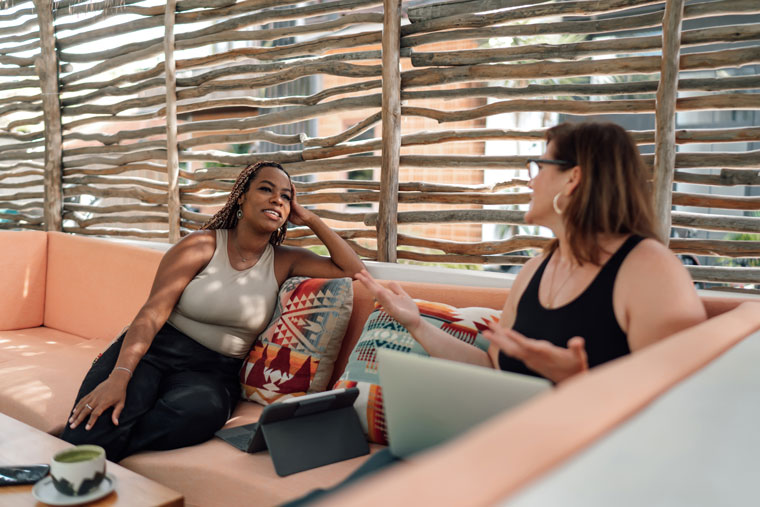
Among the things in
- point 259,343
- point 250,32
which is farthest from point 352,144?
point 259,343

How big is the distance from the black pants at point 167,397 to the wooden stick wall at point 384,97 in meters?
1.10

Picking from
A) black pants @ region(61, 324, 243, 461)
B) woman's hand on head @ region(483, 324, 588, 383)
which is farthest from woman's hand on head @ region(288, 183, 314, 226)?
woman's hand on head @ region(483, 324, 588, 383)

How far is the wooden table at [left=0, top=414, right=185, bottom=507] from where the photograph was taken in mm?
1412

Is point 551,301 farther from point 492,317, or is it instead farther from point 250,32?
point 250,32

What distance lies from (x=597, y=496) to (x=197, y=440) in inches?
62.9

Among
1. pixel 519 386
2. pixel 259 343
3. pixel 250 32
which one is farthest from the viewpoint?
pixel 250 32

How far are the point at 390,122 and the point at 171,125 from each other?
160cm

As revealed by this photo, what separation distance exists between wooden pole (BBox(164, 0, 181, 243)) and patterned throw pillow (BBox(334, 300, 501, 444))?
7.52 feet

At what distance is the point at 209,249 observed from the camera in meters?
2.38

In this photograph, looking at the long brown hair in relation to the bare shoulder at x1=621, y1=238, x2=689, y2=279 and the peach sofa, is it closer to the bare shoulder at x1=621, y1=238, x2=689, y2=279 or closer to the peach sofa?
the bare shoulder at x1=621, y1=238, x2=689, y2=279

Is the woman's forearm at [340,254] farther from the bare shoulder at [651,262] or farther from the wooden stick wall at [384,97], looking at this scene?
the bare shoulder at [651,262]

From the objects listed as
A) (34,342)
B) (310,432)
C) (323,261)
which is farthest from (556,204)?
(34,342)

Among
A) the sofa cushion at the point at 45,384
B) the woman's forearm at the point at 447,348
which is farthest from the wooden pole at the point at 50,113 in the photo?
the woman's forearm at the point at 447,348

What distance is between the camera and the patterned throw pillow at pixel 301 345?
2.23 m
